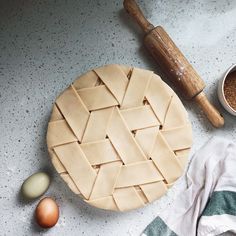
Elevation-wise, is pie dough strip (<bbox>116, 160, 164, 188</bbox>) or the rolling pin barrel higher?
the rolling pin barrel

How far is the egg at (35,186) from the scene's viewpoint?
1.08 m

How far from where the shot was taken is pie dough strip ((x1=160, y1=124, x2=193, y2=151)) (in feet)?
3.51

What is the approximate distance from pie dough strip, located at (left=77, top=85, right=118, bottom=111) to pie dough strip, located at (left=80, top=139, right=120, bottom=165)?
73mm

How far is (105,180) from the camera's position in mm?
1060

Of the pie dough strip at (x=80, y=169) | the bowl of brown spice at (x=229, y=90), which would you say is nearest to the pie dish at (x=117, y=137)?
the pie dough strip at (x=80, y=169)

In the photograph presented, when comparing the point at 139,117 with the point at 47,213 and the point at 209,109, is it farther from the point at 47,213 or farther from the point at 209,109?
the point at 47,213

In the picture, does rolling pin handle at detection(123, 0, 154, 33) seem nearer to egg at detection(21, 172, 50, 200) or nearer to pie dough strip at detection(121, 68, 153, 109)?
pie dough strip at detection(121, 68, 153, 109)

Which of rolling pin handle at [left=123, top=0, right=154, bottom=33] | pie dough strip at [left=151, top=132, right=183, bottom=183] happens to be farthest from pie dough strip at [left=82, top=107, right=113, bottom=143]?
rolling pin handle at [left=123, top=0, right=154, bottom=33]

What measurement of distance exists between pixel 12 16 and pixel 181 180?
1.69ft

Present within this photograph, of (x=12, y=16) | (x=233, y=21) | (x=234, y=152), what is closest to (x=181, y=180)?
(x=234, y=152)

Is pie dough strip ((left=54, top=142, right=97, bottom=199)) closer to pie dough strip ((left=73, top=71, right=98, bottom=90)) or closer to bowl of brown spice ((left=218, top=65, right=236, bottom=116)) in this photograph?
pie dough strip ((left=73, top=71, right=98, bottom=90))

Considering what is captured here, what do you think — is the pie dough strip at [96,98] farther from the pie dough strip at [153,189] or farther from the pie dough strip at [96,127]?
the pie dough strip at [153,189]

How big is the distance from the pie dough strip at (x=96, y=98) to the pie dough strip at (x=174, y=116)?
0.11 meters

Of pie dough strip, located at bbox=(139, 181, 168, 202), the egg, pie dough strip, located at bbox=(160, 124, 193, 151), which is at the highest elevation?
pie dough strip, located at bbox=(160, 124, 193, 151)
